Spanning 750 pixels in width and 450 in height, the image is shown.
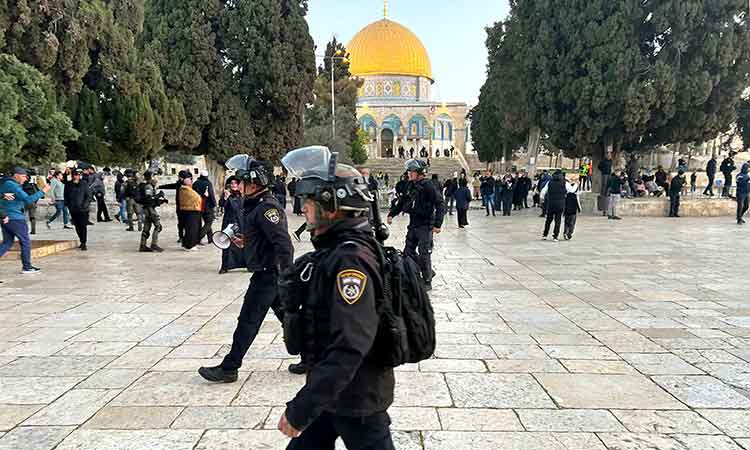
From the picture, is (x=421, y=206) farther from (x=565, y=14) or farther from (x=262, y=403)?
(x=565, y=14)

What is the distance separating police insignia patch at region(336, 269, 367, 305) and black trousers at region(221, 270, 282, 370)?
2282mm

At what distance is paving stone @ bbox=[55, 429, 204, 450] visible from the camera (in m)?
→ 3.32

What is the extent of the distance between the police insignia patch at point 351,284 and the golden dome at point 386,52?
69795 millimetres

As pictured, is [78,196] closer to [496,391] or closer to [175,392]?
[175,392]

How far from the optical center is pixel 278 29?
22.1 m

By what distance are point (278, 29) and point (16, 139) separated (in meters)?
14.3

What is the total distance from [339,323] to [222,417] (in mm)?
2090

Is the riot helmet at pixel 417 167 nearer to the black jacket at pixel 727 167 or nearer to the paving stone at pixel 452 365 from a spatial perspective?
the paving stone at pixel 452 365

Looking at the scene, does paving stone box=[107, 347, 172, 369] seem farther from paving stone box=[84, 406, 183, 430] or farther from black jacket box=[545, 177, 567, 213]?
black jacket box=[545, 177, 567, 213]

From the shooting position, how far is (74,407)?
12.8ft

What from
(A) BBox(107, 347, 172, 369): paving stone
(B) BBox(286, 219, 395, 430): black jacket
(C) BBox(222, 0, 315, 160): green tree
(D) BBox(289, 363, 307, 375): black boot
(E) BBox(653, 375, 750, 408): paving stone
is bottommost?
(E) BBox(653, 375, 750, 408): paving stone

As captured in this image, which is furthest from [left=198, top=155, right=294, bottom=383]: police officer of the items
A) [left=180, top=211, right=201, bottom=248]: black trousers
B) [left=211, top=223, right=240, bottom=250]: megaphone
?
[left=180, top=211, right=201, bottom=248]: black trousers

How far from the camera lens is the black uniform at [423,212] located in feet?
24.7

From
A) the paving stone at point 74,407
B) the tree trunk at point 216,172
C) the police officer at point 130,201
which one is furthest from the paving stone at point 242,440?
the tree trunk at point 216,172
